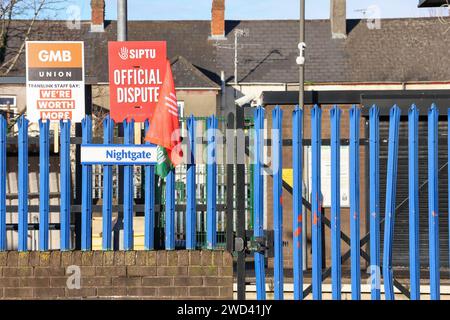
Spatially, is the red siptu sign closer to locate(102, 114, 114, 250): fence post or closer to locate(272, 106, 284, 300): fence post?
locate(102, 114, 114, 250): fence post

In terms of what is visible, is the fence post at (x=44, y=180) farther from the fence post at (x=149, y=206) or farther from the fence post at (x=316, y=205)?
the fence post at (x=316, y=205)

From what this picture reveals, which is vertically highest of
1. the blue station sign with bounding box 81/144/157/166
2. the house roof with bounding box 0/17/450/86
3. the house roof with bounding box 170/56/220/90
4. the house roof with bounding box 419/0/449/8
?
the house roof with bounding box 0/17/450/86

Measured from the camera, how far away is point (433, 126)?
1005cm

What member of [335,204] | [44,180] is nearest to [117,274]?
[44,180]

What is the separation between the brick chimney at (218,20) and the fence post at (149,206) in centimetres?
3638

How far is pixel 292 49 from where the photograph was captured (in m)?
45.1

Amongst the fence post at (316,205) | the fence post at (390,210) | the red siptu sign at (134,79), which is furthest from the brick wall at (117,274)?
the red siptu sign at (134,79)

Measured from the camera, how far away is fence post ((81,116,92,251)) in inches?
400

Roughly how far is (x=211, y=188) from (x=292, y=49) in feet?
117

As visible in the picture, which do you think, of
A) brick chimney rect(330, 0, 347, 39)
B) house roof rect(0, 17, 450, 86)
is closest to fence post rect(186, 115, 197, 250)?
house roof rect(0, 17, 450, 86)

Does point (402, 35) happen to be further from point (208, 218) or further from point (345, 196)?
point (208, 218)

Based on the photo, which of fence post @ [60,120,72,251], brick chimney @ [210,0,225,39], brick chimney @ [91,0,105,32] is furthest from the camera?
brick chimney @ [91,0,105,32]

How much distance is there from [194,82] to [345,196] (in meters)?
27.2

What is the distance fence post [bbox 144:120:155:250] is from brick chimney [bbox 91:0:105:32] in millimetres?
37343
